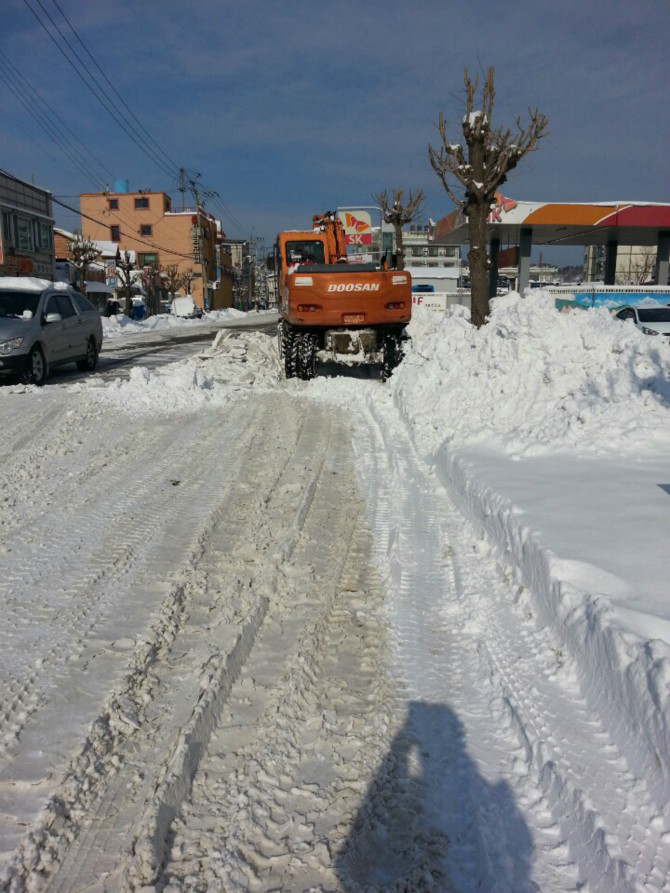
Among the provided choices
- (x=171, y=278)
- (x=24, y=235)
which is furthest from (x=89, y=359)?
(x=171, y=278)

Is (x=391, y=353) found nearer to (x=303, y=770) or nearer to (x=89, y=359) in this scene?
(x=89, y=359)

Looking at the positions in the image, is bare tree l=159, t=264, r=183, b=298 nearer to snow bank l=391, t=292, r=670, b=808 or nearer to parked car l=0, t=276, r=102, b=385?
parked car l=0, t=276, r=102, b=385

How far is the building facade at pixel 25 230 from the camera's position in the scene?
35.0m

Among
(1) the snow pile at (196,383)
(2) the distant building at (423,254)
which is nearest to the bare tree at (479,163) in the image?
(1) the snow pile at (196,383)

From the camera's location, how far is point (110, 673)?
123 inches

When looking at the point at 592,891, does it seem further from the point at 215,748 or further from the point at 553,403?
the point at 553,403

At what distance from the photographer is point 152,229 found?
78.8m

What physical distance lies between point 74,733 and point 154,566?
5.61 feet

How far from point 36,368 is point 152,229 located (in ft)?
239

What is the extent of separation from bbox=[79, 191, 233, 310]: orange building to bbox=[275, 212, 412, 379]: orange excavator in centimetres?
6647

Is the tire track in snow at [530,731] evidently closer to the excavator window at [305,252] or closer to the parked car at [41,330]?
the parked car at [41,330]

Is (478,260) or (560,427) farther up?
(478,260)

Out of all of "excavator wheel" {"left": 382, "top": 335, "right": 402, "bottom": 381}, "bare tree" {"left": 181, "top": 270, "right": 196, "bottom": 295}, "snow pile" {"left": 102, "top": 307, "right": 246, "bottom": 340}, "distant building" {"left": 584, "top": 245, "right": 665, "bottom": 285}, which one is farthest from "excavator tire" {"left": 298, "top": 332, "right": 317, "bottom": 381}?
"distant building" {"left": 584, "top": 245, "right": 665, "bottom": 285}

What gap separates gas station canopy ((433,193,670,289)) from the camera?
26.5 metres
